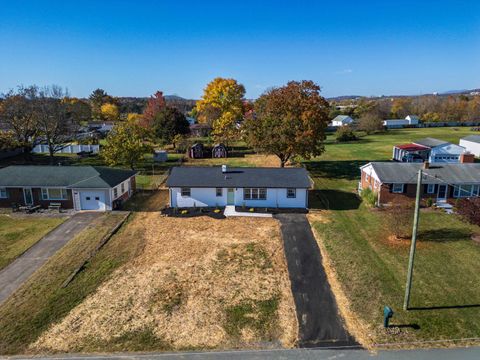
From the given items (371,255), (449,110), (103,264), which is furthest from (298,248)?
(449,110)

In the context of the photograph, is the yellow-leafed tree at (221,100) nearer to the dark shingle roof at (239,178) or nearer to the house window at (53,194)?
the dark shingle roof at (239,178)

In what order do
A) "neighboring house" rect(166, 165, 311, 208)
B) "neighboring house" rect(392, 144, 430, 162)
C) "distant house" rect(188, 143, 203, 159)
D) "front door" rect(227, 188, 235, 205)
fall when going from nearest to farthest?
"neighboring house" rect(166, 165, 311, 208), "front door" rect(227, 188, 235, 205), "neighboring house" rect(392, 144, 430, 162), "distant house" rect(188, 143, 203, 159)

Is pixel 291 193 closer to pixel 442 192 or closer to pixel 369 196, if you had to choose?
pixel 369 196

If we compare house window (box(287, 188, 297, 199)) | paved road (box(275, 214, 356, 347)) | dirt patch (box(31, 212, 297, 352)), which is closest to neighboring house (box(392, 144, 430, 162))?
house window (box(287, 188, 297, 199))

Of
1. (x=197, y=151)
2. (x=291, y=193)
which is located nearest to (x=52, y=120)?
(x=197, y=151)

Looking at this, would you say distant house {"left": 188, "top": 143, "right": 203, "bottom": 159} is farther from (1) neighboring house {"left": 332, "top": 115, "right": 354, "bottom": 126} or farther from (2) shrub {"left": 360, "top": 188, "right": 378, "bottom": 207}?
(1) neighboring house {"left": 332, "top": 115, "right": 354, "bottom": 126}
